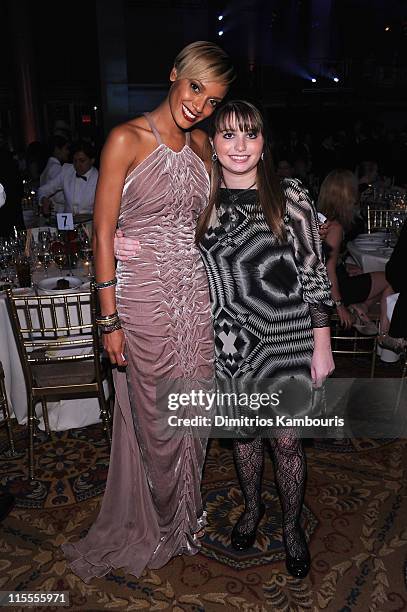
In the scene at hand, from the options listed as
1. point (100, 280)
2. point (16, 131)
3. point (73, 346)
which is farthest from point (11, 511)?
point (16, 131)

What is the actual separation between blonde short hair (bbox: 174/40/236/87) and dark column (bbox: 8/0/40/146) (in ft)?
46.9

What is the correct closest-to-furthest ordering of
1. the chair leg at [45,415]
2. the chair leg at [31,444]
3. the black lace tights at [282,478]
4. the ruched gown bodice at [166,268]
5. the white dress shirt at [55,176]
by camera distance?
the ruched gown bodice at [166,268] → the black lace tights at [282,478] → the chair leg at [31,444] → the chair leg at [45,415] → the white dress shirt at [55,176]

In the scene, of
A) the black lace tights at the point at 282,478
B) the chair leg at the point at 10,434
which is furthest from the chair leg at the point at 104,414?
the black lace tights at the point at 282,478

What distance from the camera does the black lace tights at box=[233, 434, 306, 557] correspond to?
2100mm

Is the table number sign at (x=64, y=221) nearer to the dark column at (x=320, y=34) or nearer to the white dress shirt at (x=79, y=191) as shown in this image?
the white dress shirt at (x=79, y=191)

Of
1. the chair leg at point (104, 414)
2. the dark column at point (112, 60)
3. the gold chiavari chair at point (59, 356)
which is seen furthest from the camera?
the dark column at point (112, 60)

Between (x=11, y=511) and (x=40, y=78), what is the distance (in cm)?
1592

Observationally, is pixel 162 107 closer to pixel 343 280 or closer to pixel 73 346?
pixel 73 346

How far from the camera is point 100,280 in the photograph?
192cm

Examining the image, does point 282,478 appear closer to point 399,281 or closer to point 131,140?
point 399,281

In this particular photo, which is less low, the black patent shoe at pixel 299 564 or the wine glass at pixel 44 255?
the wine glass at pixel 44 255

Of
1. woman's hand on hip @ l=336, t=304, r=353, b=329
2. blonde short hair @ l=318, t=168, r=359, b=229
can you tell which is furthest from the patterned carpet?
blonde short hair @ l=318, t=168, r=359, b=229

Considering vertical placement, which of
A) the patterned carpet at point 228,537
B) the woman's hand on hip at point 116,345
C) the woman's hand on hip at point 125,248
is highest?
the woman's hand on hip at point 125,248

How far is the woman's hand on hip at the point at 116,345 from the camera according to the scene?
1988 mm
